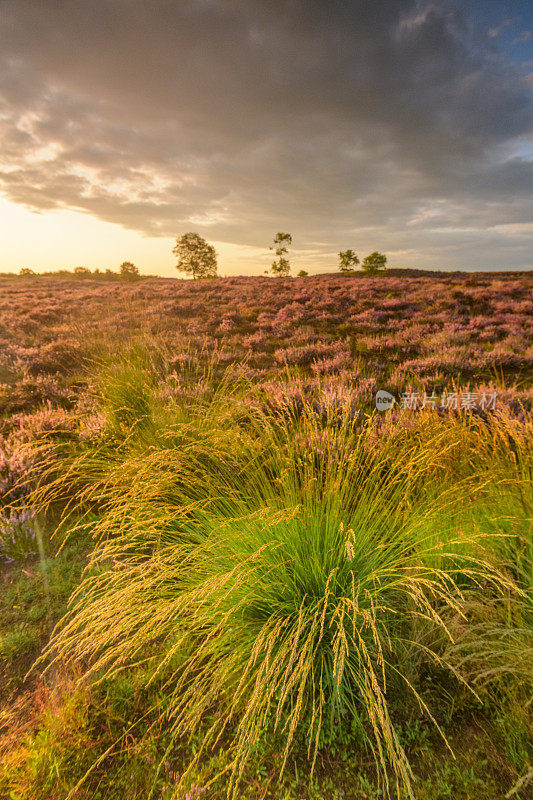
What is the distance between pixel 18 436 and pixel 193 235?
63.4 meters

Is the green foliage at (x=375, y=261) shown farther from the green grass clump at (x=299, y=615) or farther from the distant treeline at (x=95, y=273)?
the green grass clump at (x=299, y=615)

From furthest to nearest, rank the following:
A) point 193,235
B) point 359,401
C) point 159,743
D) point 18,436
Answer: point 193,235, point 359,401, point 18,436, point 159,743

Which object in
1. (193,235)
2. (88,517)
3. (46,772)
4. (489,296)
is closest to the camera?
(46,772)

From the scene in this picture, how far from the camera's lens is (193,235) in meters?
59.6

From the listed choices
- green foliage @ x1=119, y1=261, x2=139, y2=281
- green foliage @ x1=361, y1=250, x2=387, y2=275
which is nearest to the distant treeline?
green foliage @ x1=119, y1=261, x2=139, y2=281

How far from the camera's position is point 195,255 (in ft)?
195

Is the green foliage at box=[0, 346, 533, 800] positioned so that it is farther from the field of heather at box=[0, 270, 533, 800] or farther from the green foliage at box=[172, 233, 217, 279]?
the green foliage at box=[172, 233, 217, 279]

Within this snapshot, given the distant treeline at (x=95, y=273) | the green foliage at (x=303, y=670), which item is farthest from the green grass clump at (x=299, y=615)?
the distant treeline at (x=95, y=273)

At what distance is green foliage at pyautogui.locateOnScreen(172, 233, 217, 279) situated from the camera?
5906 centimetres

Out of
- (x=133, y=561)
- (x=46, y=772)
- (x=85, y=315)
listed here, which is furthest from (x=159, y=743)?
(x=85, y=315)

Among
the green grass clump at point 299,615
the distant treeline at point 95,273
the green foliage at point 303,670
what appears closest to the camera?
the green foliage at point 303,670

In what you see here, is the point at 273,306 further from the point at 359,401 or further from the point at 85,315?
the point at 359,401

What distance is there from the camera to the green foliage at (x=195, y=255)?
194 ft

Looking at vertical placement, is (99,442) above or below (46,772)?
above
